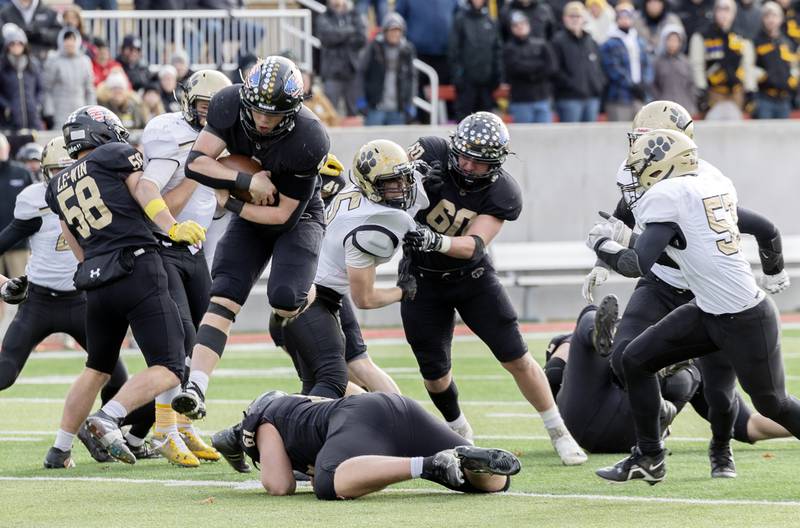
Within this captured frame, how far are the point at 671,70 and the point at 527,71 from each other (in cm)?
184

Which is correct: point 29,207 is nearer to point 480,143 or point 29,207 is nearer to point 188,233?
point 188,233

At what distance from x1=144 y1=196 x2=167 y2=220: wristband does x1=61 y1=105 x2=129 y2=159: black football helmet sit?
1.95ft

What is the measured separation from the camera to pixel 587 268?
15445 mm

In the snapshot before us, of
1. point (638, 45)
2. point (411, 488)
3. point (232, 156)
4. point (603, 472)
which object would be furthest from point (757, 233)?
point (638, 45)

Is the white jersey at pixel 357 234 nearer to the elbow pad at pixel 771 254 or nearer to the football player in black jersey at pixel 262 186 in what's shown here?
the football player in black jersey at pixel 262 186

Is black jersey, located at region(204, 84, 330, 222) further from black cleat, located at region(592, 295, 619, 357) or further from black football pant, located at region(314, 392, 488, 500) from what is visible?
black cleat, located at region(592, 295, 619, 357)

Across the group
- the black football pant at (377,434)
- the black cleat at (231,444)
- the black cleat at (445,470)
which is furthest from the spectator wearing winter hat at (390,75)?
the black cleat at (445,470)

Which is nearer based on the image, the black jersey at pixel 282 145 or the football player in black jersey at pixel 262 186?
the football player in black jersey at pixel 262 186

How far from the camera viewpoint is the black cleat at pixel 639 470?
21.1 ft

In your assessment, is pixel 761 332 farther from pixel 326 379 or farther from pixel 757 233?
pixel 326 379

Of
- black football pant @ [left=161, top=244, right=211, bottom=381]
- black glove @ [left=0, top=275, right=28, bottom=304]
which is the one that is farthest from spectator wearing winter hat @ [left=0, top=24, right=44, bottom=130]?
black football pant @ [left=161, top=244, right=211, bottom=381]

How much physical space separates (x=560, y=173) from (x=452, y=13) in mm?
2133

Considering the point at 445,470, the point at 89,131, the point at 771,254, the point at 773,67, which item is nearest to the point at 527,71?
the point at 773,67

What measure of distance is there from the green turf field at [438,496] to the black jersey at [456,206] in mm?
1117
